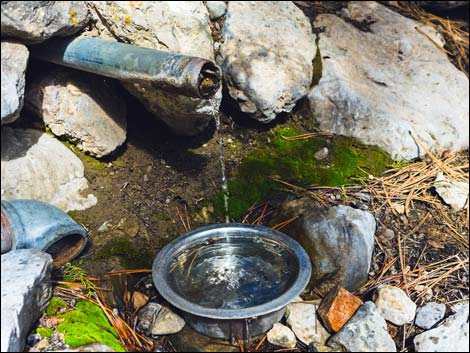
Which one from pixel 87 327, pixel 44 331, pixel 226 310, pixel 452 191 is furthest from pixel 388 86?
pixel 44 331

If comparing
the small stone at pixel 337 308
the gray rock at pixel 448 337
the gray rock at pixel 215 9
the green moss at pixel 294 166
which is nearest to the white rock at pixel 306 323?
the small stone at pixel 337 308

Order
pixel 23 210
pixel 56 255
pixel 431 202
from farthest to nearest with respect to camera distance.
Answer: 1. pixel 431 202
2. pixel 56 255
3. pixel 23 210

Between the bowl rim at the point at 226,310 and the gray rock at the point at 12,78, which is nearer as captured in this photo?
the bowl rim at the point at 226,310

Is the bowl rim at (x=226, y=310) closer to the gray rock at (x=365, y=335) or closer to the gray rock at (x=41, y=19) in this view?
the gray rock at (x=365, y=335)

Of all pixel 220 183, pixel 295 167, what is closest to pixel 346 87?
pixel 295 167

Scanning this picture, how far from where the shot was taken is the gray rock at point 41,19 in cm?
315

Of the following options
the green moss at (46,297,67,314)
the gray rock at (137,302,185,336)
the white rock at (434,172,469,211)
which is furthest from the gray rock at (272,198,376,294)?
the green moss at (46,297,67,314)

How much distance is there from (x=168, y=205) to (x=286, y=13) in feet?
5.83

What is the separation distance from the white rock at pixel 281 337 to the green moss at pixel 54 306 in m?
1.01

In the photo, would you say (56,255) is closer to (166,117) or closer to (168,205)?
(168,205)

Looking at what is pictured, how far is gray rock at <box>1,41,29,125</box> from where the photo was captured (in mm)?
3094

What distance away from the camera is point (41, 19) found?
10.8 ft

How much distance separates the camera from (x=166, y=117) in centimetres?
397

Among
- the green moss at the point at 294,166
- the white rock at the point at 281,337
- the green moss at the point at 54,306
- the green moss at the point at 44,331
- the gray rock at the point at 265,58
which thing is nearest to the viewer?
the green moss at the point at 44,331
